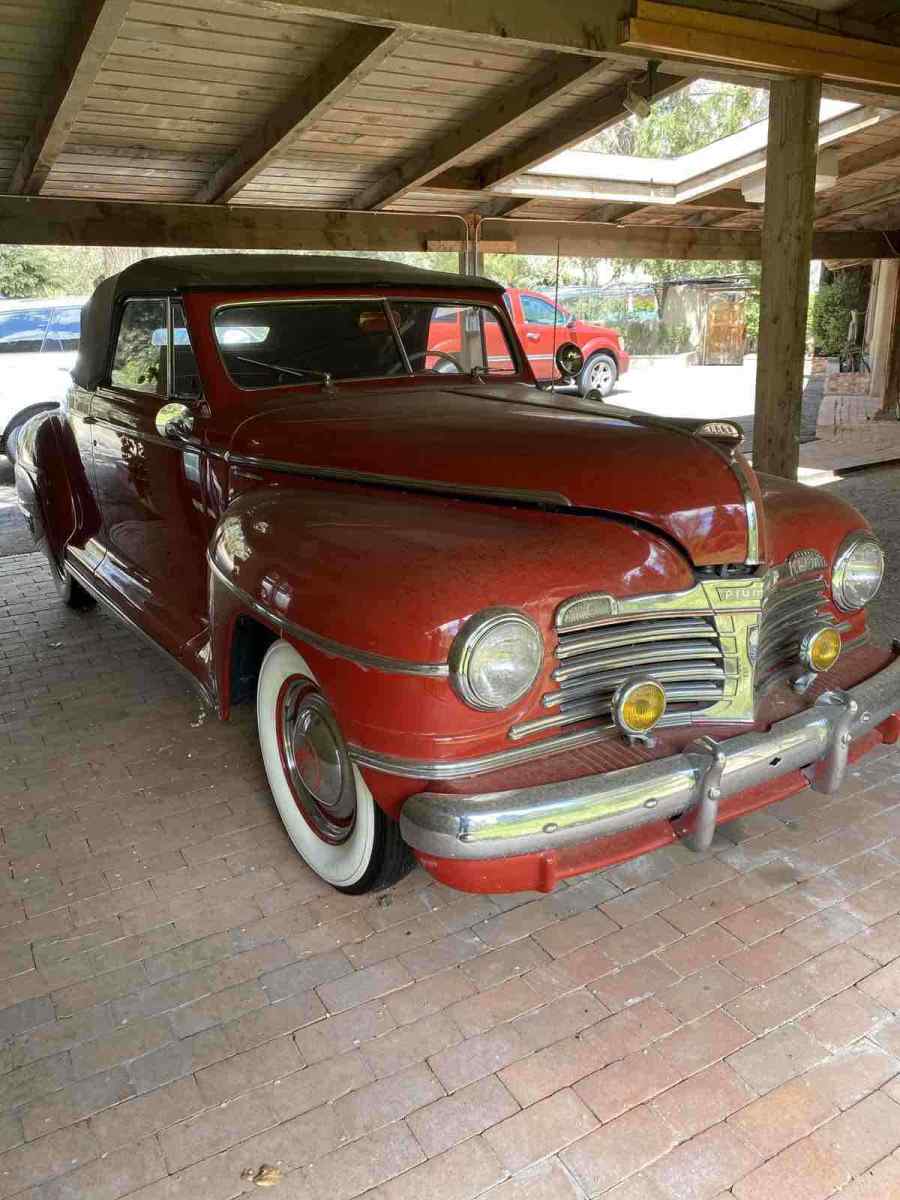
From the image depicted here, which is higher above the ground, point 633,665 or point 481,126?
point 481,126

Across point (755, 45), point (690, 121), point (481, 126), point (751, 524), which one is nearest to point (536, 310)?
point (481, 126)

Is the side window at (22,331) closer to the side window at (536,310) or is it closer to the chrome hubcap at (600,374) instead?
the side window at (536,310)

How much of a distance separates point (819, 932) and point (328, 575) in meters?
1.60

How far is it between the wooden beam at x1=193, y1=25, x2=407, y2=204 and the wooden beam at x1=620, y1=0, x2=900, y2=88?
1.19 metres

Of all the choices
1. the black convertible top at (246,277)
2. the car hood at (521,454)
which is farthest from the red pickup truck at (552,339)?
the car hood at (521,454)

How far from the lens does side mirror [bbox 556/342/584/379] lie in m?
4.05

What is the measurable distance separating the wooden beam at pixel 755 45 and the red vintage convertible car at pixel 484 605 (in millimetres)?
2165

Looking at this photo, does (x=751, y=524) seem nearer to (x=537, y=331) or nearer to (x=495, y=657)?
(x=495, y=657)

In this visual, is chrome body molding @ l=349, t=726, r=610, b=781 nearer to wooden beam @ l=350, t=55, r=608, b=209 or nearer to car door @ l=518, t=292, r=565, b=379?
wooden beam @ l=350, t=55, r=608, b=209

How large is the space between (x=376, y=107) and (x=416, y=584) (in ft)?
16.9

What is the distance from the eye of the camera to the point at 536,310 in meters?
13.1

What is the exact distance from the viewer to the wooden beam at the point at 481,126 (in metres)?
5.21

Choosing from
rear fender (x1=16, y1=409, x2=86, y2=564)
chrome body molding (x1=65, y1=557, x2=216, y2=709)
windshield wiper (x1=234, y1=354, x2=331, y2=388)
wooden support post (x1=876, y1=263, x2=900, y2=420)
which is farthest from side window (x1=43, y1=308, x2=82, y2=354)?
wooden support post (x1=876, y1=263, x2=900, y2=420)

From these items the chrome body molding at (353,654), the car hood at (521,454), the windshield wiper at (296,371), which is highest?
the windshield wiper at (296,371)
